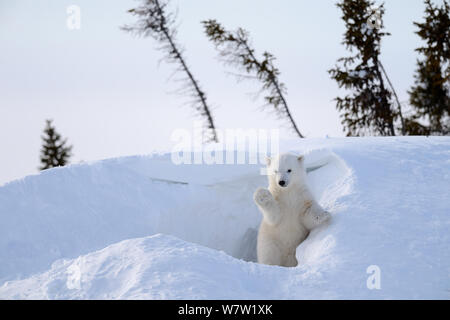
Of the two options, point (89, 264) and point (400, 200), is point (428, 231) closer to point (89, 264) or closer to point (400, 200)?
point (400, 200)

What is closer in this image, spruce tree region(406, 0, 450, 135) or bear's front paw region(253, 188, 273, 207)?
bear's front paw region(253, 188, 273, 207)

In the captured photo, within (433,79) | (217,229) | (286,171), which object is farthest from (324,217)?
(433,79)

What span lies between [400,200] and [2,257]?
15.3 feet

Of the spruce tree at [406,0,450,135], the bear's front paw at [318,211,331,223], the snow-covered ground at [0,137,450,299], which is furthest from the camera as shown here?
the spruce tree at [406,0,450,135]

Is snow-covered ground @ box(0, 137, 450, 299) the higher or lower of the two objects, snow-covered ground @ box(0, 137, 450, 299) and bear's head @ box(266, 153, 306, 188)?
the lower

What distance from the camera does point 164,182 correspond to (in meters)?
7.32

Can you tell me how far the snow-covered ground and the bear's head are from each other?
56cm

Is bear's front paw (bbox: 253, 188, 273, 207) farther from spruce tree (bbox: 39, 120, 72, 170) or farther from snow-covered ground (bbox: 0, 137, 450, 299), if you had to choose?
spruce tree (bbox: 39, 120, 72, 170)

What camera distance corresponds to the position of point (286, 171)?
518 centimetres

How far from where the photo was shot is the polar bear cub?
5.14 m

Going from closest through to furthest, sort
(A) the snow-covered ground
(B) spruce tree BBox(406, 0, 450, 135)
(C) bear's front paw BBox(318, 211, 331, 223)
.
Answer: (A) the snow-covered ground < (C) bear's front paw BBox(318, 211, 331, 223) < (B) spruce tree BBox(406, 0, 450, 135)

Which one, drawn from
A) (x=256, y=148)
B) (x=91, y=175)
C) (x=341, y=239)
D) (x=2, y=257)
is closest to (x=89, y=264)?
(x=2, y=257)

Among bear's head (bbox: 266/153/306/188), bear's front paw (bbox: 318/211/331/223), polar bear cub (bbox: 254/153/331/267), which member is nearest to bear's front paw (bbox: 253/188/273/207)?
polar bear cub (bbox: 254/153/331/267)
